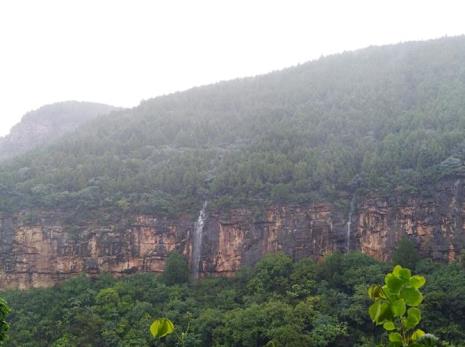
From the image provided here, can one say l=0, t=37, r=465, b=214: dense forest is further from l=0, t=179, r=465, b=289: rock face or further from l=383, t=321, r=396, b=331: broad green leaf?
l=383, t=321, r=396, b=331: broad green leaf

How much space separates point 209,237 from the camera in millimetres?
41688

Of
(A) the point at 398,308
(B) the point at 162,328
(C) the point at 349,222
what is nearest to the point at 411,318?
(A) the point at 398,308

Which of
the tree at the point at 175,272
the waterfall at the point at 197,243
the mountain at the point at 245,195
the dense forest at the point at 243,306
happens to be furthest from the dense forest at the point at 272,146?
the dense forest at the point at 243,306

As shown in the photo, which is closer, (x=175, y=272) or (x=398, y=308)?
(x=398, y=308)

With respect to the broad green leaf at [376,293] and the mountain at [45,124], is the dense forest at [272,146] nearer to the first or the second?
the mountain at [45,124]

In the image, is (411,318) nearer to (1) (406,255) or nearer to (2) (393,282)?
(2) (393,282)

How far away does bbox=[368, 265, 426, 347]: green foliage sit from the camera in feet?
7.90

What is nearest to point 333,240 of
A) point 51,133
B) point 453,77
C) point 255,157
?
point 255,157

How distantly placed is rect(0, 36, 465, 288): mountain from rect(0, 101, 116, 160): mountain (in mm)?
40252

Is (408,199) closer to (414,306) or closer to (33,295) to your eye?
(33,295)

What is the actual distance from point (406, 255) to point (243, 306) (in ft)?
35.3

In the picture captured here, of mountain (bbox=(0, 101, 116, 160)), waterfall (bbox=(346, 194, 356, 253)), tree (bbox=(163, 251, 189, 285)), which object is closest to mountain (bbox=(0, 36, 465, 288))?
waterfall (bbox=(346, 194, 356, 253))

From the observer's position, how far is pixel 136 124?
6138cm

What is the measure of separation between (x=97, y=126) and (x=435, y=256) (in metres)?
43.9
